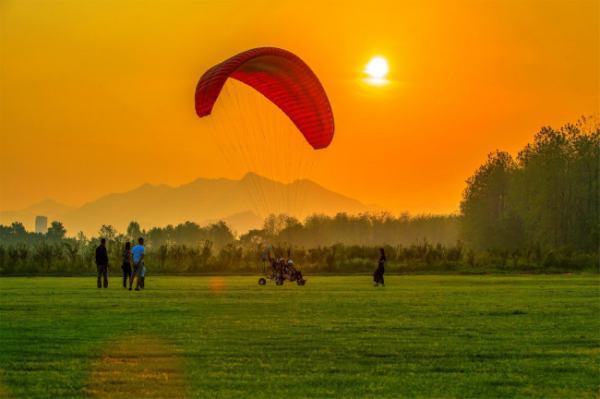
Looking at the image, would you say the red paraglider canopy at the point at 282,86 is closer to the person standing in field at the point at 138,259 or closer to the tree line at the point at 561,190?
the person standing in field at the point at 138,259

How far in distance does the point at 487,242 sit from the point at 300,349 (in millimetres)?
109484

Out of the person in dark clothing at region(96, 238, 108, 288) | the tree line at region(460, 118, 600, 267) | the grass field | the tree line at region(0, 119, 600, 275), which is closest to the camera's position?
the grass field

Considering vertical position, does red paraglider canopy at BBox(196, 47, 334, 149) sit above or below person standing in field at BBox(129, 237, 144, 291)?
above

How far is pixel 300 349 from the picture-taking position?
15.2 meters

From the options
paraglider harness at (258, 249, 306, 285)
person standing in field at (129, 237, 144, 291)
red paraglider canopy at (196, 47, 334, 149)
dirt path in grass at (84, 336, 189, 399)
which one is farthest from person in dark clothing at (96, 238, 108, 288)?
dirt path in grass at (84, 336, 189, 399)

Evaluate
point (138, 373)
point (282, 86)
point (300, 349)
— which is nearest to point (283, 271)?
point (282, 86)

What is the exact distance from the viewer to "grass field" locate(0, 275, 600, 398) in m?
11.7

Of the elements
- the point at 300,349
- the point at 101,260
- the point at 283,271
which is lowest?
the point at 300,349

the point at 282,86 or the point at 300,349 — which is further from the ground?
the point at 282,86

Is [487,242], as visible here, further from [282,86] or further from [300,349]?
[300,349]

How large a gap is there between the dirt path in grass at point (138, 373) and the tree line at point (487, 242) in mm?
17813

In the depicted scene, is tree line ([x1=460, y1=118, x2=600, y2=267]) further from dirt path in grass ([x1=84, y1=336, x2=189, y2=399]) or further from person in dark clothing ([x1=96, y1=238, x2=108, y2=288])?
dirt path in grass ([x1=84, y1=336, x2=189, y2=399])

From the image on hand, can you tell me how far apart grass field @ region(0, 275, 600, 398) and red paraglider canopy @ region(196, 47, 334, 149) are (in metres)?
9.20

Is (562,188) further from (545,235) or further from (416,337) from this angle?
(416,337)
